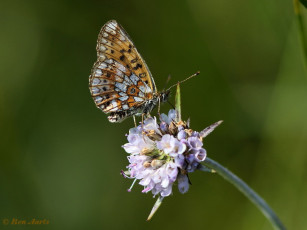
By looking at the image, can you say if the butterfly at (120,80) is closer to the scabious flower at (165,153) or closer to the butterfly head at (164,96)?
the butterfly head at (164,96)

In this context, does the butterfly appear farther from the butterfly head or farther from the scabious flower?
the scabious flower

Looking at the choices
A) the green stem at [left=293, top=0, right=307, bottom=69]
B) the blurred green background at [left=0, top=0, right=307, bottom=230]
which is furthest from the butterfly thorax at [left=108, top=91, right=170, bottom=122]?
the blurred green background at [left=0, top=0, right=307, bottom=230]

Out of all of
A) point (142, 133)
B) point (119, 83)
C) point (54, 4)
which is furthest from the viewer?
point (54, 4)

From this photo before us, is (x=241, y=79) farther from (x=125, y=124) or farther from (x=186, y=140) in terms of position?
(x=186, y=140)

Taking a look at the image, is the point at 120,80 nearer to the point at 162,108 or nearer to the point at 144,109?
the point at 144,109

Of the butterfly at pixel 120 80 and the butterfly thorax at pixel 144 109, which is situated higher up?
the butterfly at pixel 120 80

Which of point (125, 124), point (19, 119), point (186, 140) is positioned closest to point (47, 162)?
point (19, 119)

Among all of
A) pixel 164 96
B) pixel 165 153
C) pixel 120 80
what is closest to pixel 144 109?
pixel 164 96

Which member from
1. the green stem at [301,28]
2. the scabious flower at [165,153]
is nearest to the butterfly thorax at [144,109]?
the scabious flower at [165,153]
